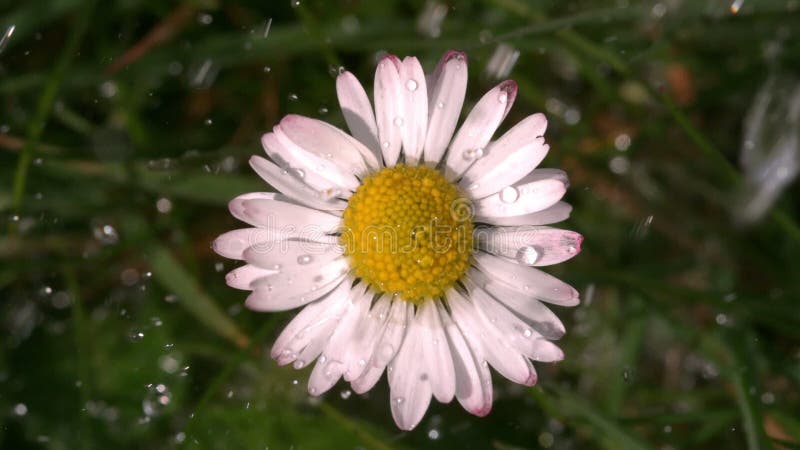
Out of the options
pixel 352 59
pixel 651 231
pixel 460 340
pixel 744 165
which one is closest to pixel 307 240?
pixel 460 340

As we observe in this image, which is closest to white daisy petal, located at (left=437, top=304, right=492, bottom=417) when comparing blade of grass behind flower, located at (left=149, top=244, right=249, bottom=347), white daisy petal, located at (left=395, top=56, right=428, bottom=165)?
white daisy petal, located at (left=395, top=56, right=428, bottom=165)

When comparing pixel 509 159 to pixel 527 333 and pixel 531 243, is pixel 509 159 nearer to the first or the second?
pixel 531 243

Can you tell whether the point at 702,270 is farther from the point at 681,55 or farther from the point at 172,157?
the point at 172,157

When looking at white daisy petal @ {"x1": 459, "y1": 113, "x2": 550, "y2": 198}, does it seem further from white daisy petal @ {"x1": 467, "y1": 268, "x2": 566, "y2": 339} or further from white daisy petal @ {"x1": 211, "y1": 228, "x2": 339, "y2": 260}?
white daisy petal @ {"x1": 211, "y1": 228, "x2": 339, "y2": 260}

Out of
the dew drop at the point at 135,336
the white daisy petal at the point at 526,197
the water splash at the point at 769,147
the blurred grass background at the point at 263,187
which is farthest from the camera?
the water splash at the point at 769,147

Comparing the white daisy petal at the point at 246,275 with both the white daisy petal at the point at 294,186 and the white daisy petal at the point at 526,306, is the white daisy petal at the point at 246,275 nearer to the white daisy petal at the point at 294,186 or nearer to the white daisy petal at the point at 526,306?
the white daisy petal at the point at 294,186

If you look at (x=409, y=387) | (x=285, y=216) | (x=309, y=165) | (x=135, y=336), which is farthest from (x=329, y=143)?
(x=135, y=336)

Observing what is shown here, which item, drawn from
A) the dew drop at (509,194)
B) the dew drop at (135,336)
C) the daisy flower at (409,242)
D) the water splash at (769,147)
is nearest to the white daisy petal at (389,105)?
the daisy flower at (409,242)
